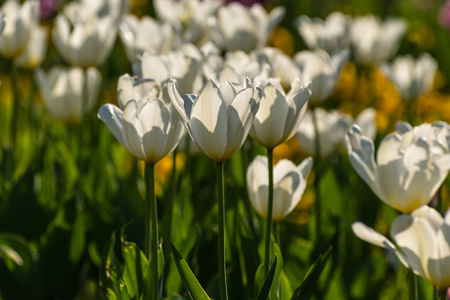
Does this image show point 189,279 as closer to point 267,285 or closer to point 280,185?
point 267,285

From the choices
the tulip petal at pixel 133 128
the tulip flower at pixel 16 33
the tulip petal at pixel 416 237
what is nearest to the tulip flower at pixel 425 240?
the tulip petal at pixel 416 237

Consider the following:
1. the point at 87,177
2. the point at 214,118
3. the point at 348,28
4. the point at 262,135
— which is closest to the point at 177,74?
the point at 262,135

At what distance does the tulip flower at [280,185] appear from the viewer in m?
1.40

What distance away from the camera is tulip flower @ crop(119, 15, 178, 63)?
2.04 metres

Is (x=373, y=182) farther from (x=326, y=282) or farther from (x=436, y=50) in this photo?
(x=436, y=50)

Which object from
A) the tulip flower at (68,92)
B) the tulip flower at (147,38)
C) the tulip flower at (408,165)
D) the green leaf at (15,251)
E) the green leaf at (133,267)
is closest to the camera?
the tulip flower at (408,165)

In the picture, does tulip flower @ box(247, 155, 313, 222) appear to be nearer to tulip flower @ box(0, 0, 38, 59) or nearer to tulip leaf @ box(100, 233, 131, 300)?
tulip leaf @ box(100, 233, 131, 300)

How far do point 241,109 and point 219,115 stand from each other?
0.04 m

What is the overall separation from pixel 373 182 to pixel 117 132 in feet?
1.49

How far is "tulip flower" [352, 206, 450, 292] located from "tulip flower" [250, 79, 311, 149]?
28cm

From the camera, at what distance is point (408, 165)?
1100 mm

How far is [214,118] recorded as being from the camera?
1.05 m

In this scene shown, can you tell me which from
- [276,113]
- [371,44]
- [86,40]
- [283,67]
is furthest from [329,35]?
[276,113]

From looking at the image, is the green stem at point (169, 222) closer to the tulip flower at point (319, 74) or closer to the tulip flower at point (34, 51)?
the tulip flower at point (319, 74)
